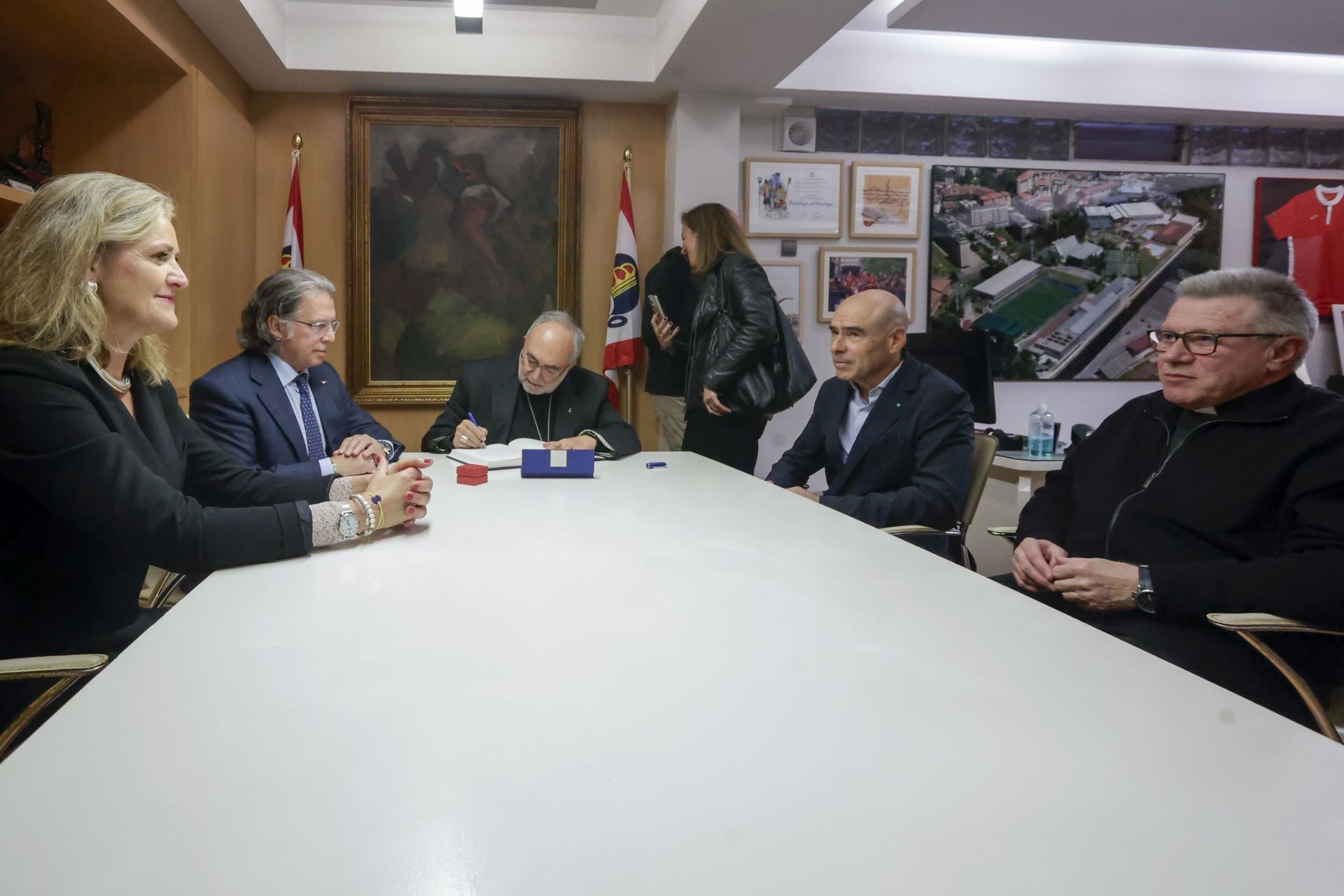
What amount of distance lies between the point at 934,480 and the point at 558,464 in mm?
1122

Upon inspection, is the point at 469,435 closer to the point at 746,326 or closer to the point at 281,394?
the point at 281,394

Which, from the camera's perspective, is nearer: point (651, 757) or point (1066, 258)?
point (651, 757)

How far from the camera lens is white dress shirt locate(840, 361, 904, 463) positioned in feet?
9.89

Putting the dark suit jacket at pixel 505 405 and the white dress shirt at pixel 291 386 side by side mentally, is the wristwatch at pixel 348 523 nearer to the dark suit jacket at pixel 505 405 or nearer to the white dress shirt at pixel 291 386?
the white dress shirt at pixel 291 386

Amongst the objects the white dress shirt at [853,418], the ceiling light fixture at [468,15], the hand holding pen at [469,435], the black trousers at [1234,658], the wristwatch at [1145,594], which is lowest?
the black trousers at [1234,658]

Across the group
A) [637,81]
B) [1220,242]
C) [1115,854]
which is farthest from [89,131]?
[1220,242]

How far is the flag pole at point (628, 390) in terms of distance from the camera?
525 centimetres

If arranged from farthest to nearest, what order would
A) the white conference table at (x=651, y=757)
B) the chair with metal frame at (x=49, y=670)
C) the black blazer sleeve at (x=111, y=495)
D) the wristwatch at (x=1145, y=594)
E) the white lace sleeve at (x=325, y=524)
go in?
the wristwatch at (x=1145, y=594) → the white lace sleeve at (x=325, y=524) → the black blazer sleeve at (x=111, y=495) → the chair with metal frame at (x=49, y=670) → the white conference table at (x=651, y=757)

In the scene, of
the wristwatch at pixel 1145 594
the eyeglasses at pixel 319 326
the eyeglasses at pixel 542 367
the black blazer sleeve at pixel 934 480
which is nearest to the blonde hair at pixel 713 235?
the eyeglasses at pixel 542 367

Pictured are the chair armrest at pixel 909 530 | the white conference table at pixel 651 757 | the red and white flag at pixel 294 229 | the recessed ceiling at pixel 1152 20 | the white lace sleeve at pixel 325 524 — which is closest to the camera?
the white conference table at pixel 651 757

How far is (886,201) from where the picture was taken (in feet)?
18.1

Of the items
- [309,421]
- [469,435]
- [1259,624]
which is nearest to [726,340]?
[469,435]

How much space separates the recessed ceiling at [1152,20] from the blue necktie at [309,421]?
11.1 feet

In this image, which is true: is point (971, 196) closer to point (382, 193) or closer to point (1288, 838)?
point (382, 193)
